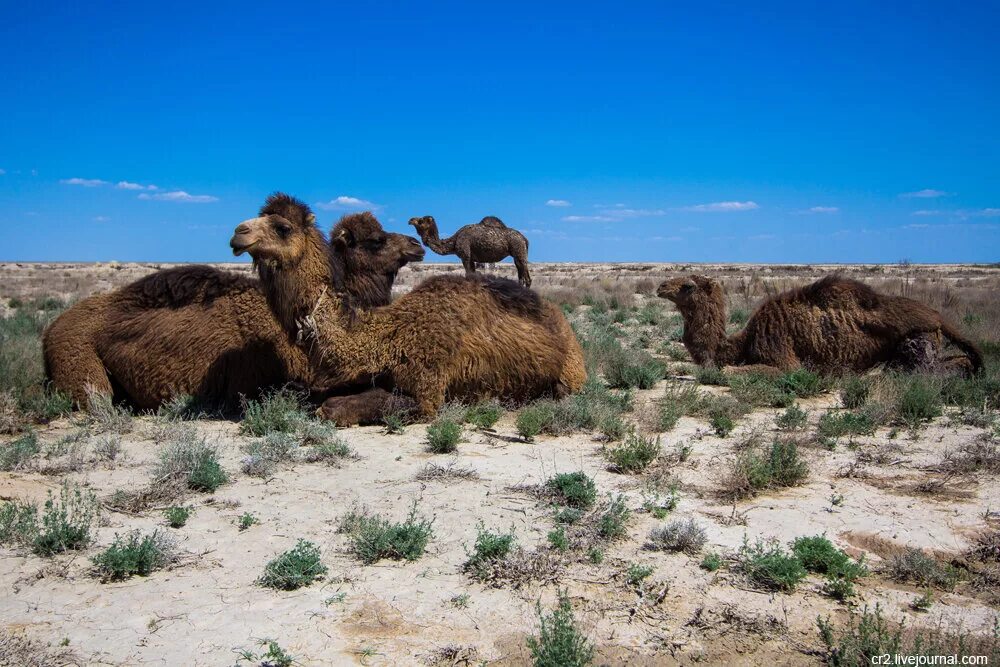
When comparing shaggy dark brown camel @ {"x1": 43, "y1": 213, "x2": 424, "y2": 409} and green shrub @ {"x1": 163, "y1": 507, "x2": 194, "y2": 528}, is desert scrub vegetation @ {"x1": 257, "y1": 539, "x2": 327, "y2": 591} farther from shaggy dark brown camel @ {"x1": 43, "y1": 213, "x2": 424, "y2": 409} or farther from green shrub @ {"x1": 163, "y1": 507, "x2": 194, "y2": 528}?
shaggy dark brown camel @ {"x1": 43, "y1": 213, "x2": 424, "y2": 409}

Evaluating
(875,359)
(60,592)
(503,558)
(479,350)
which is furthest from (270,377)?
(875,359)

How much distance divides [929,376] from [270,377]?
25.5 feet

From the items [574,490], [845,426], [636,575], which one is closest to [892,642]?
[636,575]

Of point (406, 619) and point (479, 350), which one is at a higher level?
point (479, 350)

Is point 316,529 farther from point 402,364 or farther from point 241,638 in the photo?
point 402,364

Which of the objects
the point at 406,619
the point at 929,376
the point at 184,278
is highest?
the point at 184,278

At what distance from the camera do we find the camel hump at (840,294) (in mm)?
9750

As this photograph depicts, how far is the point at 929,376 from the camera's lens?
869 cm

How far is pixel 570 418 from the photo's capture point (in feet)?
24.0

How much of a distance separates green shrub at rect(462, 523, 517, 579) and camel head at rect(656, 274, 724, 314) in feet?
22.3

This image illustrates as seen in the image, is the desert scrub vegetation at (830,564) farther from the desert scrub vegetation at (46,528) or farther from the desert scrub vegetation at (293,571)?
the desert scrub vegetation at (46,528)

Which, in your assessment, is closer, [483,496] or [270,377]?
[483,496]

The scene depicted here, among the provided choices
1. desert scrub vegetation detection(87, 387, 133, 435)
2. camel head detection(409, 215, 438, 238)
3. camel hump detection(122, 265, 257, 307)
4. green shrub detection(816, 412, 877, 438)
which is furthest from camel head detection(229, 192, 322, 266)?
camel head detection(409, 215, 438, 238)

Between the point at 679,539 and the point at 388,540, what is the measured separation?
1.80 m
